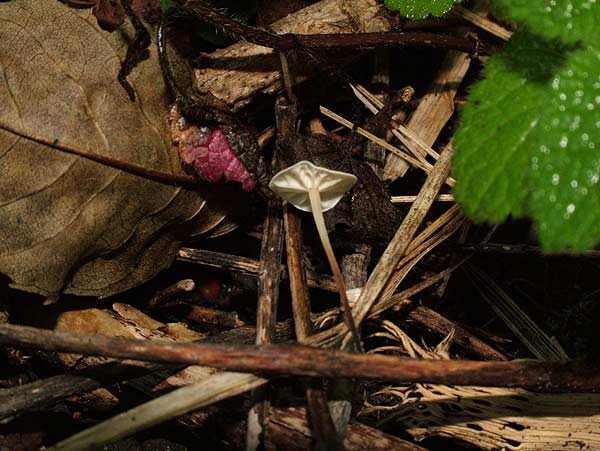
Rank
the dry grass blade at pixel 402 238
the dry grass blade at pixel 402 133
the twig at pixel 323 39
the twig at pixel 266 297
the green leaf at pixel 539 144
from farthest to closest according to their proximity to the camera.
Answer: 1. the dry grass blade at pixel 402 133
2. the twig at pixel 323 39
3. the dry grass blade at pixel 402 238
4. the twig at pixel 266 297
5. the green leaf at pixel 539 144

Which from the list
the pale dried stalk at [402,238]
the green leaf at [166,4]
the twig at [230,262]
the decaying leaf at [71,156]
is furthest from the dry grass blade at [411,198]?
the green leaf at [166,4]

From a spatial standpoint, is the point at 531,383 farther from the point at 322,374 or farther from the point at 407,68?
the point at 407,68

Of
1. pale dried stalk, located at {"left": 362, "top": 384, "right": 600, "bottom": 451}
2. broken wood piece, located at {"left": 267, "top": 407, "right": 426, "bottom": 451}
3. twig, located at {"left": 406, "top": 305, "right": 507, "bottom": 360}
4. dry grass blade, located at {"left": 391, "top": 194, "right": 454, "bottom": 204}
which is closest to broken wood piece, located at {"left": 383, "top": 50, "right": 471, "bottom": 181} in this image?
dry grass blade, located at {"left": 391, "top": 194, "right": 454, "bottom": 204}

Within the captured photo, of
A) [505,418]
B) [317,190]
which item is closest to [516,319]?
[505,418]

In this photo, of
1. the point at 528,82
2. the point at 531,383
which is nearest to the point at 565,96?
the point at 528,82

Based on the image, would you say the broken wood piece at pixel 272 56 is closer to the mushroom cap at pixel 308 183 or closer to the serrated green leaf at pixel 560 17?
the mushroom cap at pixel 308 183

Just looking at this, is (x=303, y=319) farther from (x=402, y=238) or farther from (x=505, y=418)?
(x=505, y=418)
